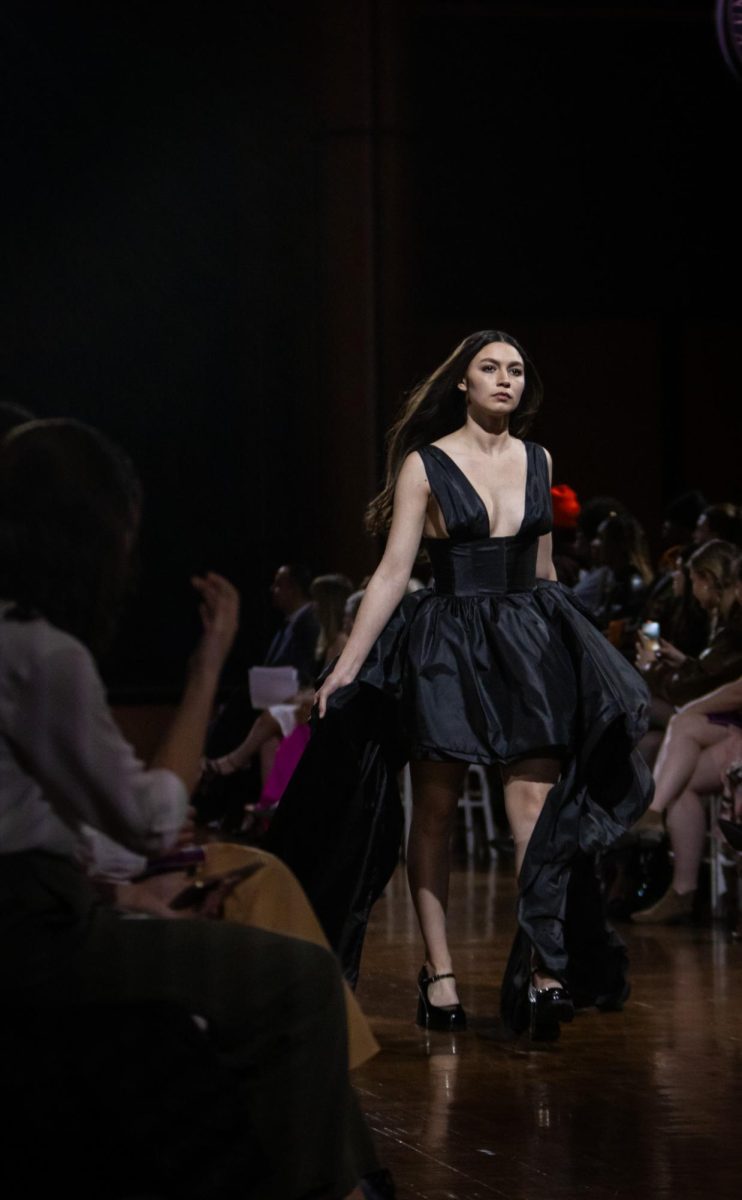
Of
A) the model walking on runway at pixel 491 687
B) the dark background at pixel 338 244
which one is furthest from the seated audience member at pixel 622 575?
the model walking on runway at pixel 491 687

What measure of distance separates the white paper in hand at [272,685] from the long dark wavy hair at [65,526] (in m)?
5.57

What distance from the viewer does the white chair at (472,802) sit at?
7559 millimetres

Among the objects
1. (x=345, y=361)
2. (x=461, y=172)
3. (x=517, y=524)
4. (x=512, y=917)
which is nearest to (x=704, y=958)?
(x=512, y=917)

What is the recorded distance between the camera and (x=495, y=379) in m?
4.27

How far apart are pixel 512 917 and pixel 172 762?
4.06m

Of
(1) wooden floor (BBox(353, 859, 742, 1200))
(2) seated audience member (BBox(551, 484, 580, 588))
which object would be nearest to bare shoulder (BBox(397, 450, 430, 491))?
(1) wooden floor (BBox(353, 859, 742, 1200))

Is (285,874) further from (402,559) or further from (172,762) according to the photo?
(402,559)

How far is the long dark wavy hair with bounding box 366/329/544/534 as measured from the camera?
4.35 m

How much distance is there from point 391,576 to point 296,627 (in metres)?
3.58

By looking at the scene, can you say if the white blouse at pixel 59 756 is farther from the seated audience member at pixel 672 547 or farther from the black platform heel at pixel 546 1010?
the seated audience member at pixel 672 547

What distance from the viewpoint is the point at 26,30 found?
980 cm

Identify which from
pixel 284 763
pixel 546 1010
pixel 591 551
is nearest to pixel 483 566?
pixel 546 1010

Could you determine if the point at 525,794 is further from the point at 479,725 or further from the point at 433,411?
the point at 433,411

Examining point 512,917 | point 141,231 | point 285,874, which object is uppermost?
point 141,231
